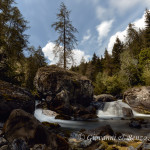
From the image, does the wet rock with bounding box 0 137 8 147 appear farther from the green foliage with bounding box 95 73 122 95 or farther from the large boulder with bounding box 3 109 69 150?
the green foliage with bounding box 95 73 122 95

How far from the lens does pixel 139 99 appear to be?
1630 cm

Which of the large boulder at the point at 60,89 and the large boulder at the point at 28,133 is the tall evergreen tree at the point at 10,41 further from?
the large boulder at the point at 28,133

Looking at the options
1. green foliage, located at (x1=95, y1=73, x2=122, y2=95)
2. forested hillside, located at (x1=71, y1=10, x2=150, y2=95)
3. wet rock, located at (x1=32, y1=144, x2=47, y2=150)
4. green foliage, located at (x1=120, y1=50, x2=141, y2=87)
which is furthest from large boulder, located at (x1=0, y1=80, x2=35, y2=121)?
green foliage, located at (x1=95, y1=73, x2=122, y2=95)

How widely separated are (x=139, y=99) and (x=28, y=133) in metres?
16.9

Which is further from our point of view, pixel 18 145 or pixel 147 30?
pixel 147 30

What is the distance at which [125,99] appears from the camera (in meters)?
19.0

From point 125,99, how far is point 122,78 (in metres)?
10.1

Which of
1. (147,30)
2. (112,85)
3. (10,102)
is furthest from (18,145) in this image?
(147,30)

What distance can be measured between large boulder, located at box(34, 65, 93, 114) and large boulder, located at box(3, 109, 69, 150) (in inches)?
371

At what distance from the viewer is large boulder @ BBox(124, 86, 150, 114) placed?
607 inches

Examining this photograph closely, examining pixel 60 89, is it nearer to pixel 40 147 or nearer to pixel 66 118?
pixel 66 118

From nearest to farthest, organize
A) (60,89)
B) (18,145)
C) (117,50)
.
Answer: (18,145) < (60,89) < (117,50)

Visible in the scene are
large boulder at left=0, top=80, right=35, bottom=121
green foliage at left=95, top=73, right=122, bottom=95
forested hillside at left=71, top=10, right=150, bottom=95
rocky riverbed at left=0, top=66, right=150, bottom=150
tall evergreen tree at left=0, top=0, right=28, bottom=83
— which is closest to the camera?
rocky riverbed at left=0, top=66, right=150, bottom=150

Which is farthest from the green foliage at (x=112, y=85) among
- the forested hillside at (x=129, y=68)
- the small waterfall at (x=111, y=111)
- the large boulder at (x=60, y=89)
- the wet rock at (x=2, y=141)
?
the wet rock at (x=2, y=141)
